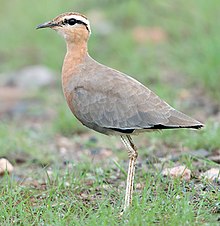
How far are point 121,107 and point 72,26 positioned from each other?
94cm

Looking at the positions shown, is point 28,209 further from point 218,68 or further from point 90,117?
point 218,68

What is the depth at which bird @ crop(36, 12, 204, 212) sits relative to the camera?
16.2 feet

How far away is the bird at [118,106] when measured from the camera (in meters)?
4.94

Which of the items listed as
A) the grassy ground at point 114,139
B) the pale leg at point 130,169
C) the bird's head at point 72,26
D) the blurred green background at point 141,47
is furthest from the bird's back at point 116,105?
the blurred green background at point 141,47

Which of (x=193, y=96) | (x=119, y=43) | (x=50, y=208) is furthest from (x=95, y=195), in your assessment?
(x=119, y=43)

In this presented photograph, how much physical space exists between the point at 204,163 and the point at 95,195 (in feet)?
3.65

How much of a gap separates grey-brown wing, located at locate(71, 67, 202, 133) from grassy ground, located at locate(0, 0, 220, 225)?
1.72 ft

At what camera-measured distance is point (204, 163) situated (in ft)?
19.1

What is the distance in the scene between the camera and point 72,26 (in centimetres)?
556

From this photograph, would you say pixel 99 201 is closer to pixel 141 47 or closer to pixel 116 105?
pixel 116 105

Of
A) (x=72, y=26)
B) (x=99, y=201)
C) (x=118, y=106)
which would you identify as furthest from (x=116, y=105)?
(x=72, y=26)

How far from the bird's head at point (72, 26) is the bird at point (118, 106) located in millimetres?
265

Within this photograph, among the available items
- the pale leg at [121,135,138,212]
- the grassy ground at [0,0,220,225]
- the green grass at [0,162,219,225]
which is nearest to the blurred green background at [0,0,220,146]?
the grassy ground at [0,0,220,225]

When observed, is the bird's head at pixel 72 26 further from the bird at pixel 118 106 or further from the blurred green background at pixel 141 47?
the blurred green background at pixel 141 47
